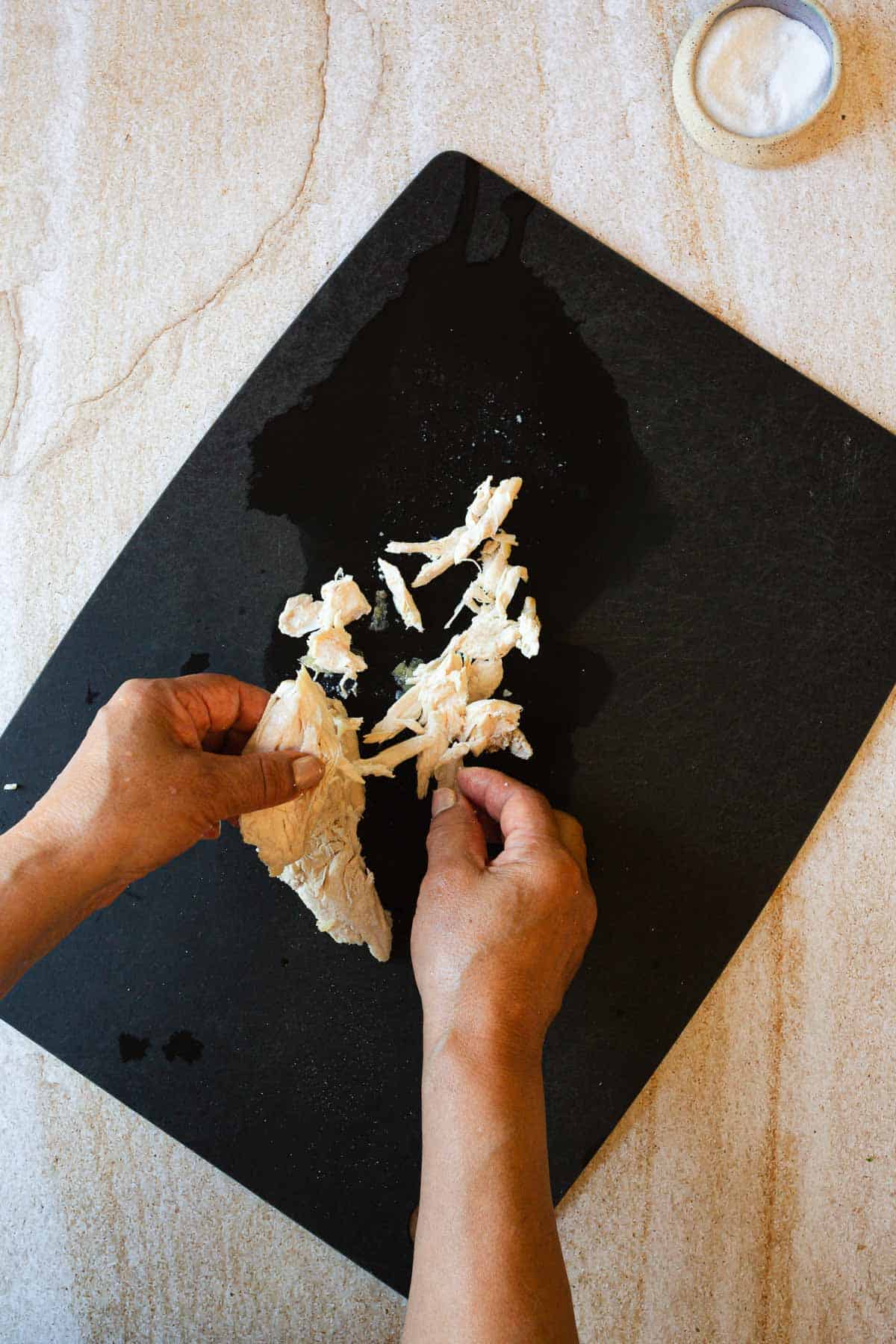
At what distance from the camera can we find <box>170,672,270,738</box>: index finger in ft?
3.12

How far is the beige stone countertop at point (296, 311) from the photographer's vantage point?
1.06 meters

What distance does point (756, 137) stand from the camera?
111cm

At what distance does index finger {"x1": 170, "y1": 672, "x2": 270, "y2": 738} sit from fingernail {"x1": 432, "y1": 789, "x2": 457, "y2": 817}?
0.70 ft

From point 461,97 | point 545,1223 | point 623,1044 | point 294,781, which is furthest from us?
point 461,97

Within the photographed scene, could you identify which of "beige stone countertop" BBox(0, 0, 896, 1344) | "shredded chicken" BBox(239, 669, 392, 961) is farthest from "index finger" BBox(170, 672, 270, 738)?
"beige stone countertop" BBox(0, 0, 896, 1344)

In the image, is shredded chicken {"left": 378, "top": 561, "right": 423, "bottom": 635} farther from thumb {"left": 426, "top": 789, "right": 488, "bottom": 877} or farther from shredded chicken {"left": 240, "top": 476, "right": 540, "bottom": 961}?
thumb {"left": 426, "top": 789, "right": 488, "bottom": 877}

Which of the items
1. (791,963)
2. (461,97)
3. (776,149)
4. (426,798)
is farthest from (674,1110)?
(461,97)

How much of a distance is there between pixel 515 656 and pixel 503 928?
1.09ft

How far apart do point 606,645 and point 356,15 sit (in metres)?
0.85

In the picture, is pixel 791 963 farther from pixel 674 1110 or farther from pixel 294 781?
pixel 294 781

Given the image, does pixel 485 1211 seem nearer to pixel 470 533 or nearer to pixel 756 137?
pixel 470 533

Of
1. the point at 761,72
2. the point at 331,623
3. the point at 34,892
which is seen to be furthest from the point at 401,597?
the point at 761,72

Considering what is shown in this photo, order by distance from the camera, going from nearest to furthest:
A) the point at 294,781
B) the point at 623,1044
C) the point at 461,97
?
the point at 294,781, the point at 623,1044, the point at 461,97

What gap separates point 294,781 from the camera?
36.7 inches
